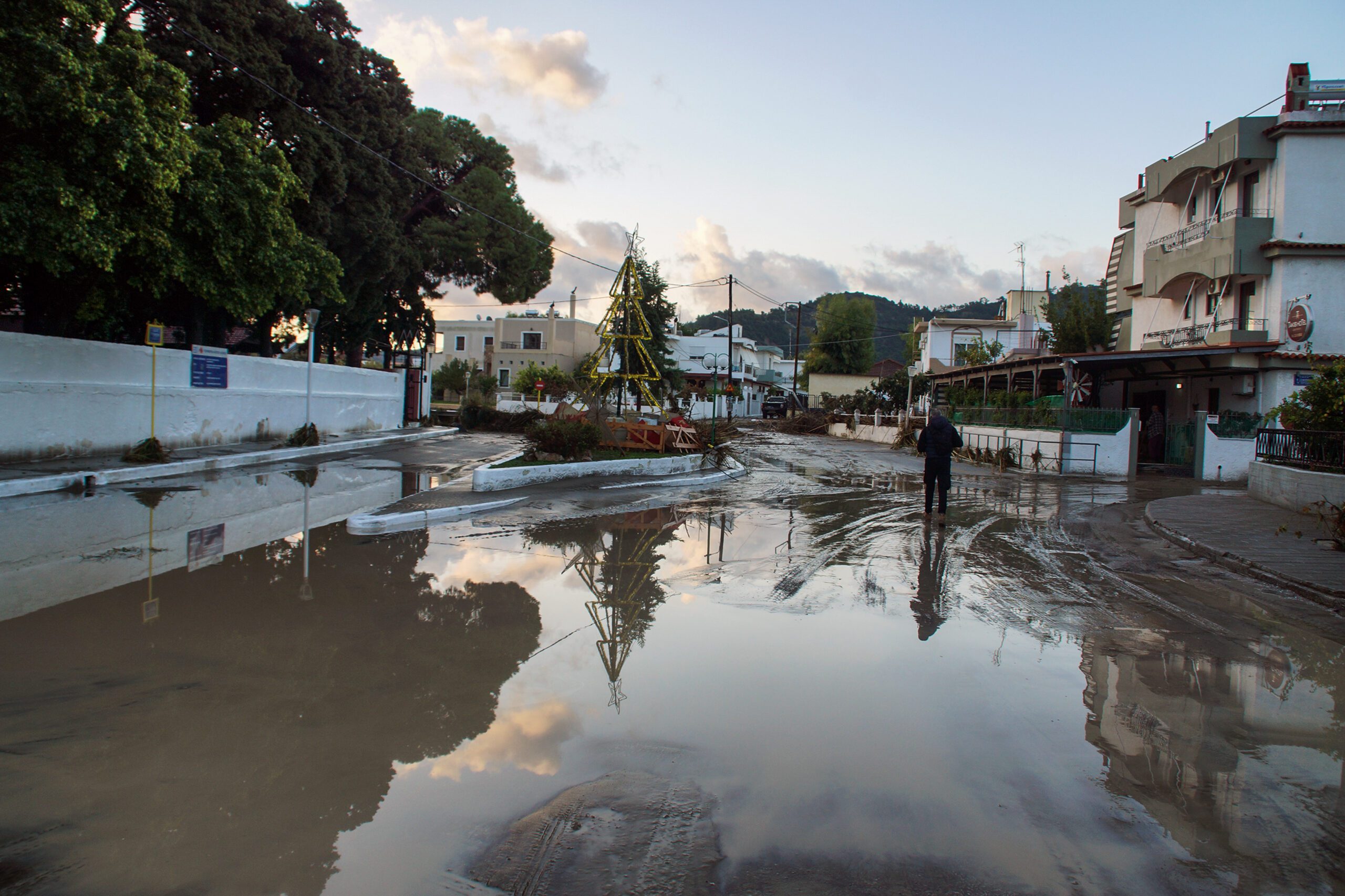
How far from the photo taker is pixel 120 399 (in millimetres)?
18672

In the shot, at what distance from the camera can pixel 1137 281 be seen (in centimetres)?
3155

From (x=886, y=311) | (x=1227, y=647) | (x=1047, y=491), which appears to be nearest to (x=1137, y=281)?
(x=1047, y=491)

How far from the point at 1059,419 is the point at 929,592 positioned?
19314mm

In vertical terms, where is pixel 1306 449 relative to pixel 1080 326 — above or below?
below

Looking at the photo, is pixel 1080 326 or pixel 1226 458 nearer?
pixel 1226 458

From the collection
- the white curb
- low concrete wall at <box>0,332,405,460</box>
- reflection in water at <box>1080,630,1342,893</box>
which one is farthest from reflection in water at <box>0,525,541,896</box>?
low concrete wall at <box>0,332,405,460</box>

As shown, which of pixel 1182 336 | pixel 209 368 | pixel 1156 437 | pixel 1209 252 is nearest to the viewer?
pixel 209 368

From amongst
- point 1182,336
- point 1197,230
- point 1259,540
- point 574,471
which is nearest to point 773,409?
point 1182,336

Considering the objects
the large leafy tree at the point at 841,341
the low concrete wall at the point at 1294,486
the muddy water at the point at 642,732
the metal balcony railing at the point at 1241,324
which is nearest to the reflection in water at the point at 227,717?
the muddy water at the point at 642,732

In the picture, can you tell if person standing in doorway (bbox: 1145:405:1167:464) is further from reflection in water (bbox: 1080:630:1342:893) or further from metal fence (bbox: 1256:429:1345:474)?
reflection in water (bbox: 1080:630:1342:893)

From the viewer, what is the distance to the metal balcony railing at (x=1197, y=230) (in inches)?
995

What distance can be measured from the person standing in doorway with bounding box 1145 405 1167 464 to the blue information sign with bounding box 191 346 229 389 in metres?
29.0

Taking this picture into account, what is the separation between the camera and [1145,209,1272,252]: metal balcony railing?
82.9 ft

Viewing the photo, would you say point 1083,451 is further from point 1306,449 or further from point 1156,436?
point 1306,449
